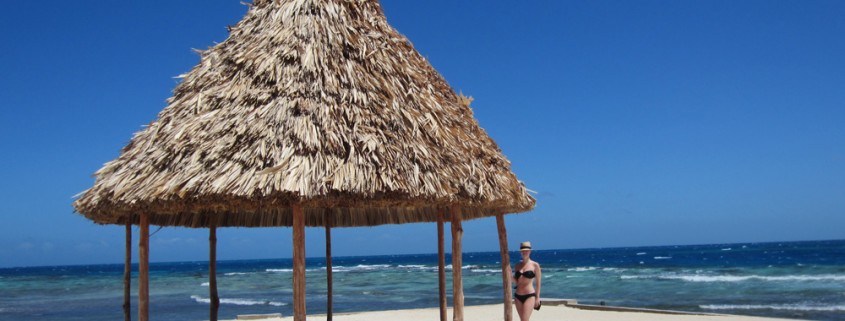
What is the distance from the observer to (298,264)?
18.9 ft

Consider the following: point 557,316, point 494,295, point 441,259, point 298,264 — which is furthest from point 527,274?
point 494,295

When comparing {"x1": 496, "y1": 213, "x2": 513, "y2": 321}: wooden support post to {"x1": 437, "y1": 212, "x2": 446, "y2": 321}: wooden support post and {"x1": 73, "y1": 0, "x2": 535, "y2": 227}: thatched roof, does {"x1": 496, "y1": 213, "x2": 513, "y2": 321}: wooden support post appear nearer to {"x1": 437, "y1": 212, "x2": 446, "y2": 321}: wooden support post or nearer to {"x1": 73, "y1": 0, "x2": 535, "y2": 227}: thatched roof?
{"x1": 73, "y1": 0, "x2": 535, "y2": 227}: thatched roof

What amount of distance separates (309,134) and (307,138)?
5cm

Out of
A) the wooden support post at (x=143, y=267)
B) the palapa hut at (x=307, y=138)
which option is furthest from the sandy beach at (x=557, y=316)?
the wooden support post at (x=143, y=267)

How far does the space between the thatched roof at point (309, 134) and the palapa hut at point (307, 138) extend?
11 millimetres

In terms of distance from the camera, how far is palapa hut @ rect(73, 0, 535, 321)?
5512 millimetres

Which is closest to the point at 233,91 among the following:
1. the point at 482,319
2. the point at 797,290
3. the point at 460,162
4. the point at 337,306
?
the point at 460,162

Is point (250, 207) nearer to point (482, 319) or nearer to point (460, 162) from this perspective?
point (460, 162)

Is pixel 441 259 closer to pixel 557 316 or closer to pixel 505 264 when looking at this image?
pixel 505 264

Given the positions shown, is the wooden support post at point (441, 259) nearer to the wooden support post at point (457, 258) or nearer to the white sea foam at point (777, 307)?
the wooden support post at point (457, 258)

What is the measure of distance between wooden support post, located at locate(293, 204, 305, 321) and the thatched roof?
216 millimetres

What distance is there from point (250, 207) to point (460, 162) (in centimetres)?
156

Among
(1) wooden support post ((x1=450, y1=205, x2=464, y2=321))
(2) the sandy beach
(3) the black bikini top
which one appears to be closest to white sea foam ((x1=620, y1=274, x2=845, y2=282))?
(2) the sandy beach

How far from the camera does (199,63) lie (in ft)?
23.5
